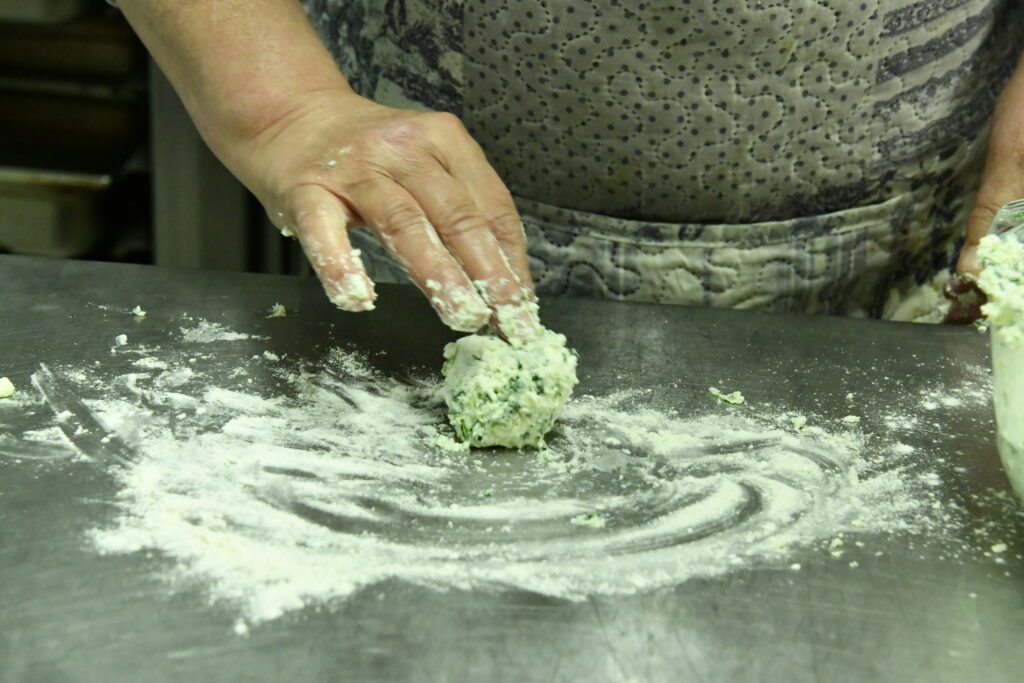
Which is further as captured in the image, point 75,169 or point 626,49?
point 75,169

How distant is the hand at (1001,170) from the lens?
1460 mm

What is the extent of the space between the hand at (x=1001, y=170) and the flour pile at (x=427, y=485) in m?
0.31

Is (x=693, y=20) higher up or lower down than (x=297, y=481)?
higher up

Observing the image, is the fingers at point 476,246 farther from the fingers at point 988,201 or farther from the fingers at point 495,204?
the fingers at point 988,201

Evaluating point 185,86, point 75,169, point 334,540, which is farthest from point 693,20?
point 75,169

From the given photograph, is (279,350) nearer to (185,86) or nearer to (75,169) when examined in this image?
(185,86)

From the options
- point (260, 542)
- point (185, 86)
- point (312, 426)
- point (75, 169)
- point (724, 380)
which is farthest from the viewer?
point (75, 169)

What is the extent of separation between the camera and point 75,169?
91.1 inches

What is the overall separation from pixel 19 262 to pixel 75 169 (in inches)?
35.9

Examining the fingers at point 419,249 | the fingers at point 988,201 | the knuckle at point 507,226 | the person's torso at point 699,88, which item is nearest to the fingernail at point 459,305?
the fingers at point 419,249

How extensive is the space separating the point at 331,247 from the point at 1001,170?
0.93m

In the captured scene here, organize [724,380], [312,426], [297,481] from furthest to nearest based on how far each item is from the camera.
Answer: [724,380], [312,426], [297,481]

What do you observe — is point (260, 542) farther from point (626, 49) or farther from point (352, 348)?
point (626, 49)

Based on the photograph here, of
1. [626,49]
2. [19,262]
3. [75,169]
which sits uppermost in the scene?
[626,49]
